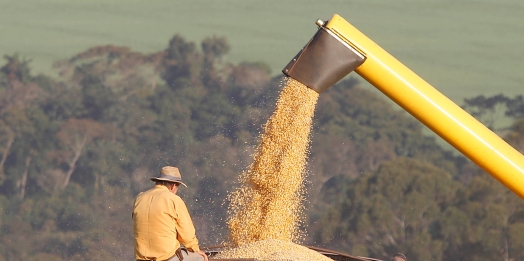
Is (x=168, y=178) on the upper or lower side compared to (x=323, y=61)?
lower

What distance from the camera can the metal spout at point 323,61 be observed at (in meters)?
5.95

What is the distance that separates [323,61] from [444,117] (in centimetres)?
78

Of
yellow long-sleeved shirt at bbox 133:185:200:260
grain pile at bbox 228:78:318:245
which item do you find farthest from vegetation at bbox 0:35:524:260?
yellow long-sleeved shirt at bbox 133:185:200:260

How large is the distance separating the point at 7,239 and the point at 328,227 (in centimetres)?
932

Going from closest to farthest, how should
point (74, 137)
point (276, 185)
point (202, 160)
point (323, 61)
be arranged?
point (323, 61)
point (276, 185)
point (202, 160)
point (74, 137)

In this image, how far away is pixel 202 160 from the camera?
28.3m

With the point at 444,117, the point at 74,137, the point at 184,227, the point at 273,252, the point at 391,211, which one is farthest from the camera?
the point at 74,137

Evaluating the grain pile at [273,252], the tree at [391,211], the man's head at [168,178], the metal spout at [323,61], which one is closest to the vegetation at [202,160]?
the tree at [391,211]

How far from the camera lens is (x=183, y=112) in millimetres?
32562

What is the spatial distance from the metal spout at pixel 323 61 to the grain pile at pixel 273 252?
1.04 metres

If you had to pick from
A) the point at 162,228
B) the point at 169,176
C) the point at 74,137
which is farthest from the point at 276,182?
the point at 74,137

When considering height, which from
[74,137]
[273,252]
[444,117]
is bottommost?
[273,252]

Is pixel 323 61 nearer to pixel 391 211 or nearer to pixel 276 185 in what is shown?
pixel 276 185

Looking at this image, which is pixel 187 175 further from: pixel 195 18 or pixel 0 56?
pixel 195 18
